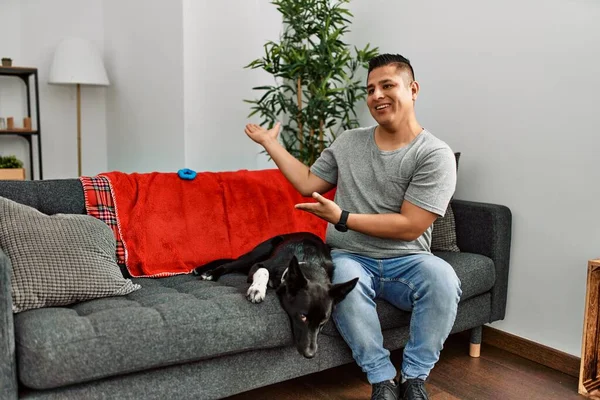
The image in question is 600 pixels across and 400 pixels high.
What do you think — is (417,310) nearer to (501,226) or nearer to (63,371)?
(501,226)

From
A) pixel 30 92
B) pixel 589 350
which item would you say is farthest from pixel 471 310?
pixel 30 92

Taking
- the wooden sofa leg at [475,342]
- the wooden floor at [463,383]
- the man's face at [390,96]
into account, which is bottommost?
the wooden floor at [463,383]

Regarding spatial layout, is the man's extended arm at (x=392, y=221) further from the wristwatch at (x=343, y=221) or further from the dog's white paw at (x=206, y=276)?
the dog's white paw at (x=206, y=276)

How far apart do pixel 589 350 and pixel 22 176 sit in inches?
158

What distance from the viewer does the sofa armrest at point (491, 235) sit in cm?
254

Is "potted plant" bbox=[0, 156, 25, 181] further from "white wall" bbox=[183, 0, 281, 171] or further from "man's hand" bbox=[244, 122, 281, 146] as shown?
"man's hand" bbox=[244, 122, 281, 146]

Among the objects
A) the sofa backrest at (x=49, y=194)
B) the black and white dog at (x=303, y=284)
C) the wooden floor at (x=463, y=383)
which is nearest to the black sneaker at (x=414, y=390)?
the wooden floor at (x=463, y=383)

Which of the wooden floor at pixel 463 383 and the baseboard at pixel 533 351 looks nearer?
the wooden floor at pixel 463 383

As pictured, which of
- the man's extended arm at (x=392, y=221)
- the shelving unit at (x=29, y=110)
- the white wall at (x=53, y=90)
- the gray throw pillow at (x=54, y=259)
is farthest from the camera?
the white wall at (x=53, y=90)

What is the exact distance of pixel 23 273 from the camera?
1684 mm

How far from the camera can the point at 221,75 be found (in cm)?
387

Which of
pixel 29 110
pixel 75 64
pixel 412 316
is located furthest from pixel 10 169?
pixel 412 316

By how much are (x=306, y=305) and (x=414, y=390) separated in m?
0.51

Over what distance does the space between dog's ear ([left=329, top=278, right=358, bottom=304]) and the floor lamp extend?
350 cm
